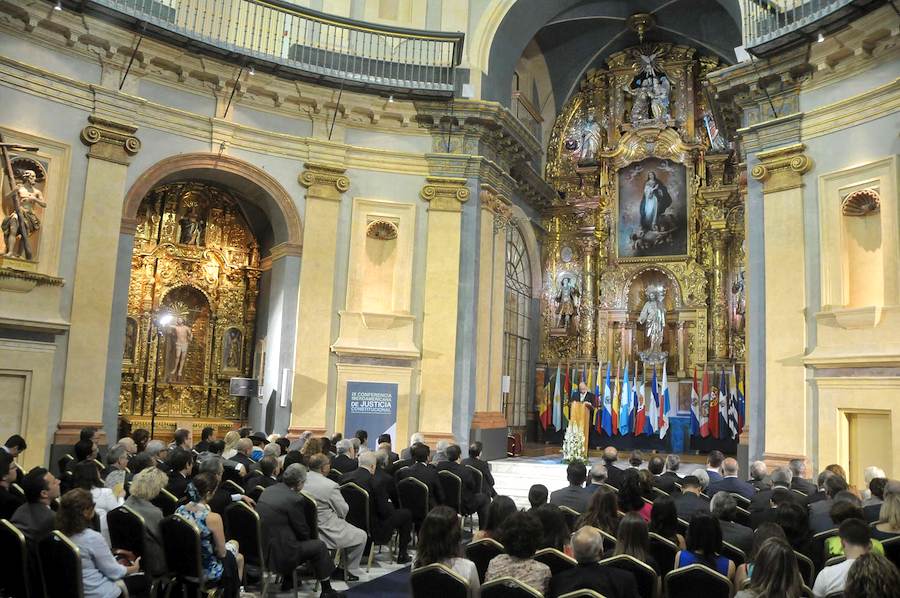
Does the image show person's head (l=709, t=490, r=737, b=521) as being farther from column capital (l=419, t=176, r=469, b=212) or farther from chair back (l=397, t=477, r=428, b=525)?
column capital (l=419, t=176, r=469, b=212)

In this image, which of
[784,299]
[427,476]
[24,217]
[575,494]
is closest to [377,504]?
[427,476]

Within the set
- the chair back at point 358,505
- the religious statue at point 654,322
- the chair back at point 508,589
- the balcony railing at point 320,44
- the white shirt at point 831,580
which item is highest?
the balcony railing at point 320,44

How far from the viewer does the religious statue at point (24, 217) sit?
415 inches

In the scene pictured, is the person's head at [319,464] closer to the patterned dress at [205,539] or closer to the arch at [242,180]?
the patterned dress at [205,539]

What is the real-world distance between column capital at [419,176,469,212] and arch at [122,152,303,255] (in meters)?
2.52

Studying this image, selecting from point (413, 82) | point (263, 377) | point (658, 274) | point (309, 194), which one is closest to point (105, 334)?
point (263, 377)

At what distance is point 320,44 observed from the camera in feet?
46.4

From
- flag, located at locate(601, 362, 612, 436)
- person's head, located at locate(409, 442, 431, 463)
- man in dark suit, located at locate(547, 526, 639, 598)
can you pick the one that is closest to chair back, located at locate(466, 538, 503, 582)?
man in dark suit, located at locate(547, 526, 639, 598)

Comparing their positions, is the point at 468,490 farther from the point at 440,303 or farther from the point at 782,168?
the point at 782,168

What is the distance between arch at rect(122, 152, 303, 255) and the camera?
12531 mm

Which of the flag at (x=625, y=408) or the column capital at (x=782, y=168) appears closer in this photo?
the column capital at (x=782, y=168)

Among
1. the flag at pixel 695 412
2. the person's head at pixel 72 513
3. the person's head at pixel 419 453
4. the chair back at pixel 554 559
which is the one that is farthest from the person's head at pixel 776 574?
the flag at pixel 695 412

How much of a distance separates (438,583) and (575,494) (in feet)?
8.65

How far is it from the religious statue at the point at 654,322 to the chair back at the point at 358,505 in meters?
12.6
